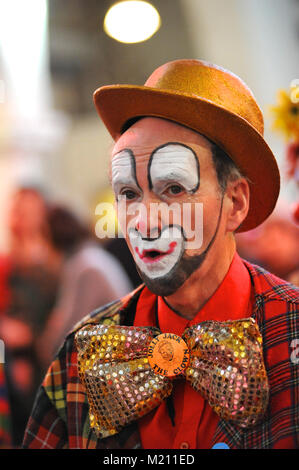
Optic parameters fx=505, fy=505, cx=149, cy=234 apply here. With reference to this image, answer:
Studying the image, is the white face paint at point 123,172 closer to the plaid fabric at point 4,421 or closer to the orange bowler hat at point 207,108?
the orange bowler hat at point 207,108

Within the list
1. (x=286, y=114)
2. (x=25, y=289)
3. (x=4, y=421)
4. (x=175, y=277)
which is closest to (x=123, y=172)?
(x=175, y=277)

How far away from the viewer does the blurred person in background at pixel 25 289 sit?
207 cm

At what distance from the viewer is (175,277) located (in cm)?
102

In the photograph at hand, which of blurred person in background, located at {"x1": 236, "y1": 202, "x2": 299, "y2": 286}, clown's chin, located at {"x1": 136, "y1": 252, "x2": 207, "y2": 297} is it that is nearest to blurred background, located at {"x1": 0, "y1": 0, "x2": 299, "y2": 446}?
blurred person in background, located at {"x1": 236, "y1": 202, "x2": 299, "y2": 286}

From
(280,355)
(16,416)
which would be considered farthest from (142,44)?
(16,416)

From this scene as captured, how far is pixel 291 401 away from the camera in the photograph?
97 centimetres

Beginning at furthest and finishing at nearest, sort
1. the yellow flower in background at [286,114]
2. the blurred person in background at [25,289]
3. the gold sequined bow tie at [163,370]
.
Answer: the blurred person in background at [25,289] < the yellow flower in background at [286,114] < the gold sequined bow tie at [163,370]

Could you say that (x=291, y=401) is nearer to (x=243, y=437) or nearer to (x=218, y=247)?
(x=243, y=437)

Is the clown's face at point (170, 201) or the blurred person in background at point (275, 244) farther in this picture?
the blurred person in background at point (275, 244)

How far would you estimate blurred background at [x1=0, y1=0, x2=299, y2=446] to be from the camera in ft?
4.80

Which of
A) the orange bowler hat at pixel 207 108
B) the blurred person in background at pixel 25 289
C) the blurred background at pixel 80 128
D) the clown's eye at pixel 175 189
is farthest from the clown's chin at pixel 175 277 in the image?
the blurred person in background at pixel 25 289

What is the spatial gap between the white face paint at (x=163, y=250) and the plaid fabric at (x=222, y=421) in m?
0.21

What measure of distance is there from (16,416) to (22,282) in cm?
85

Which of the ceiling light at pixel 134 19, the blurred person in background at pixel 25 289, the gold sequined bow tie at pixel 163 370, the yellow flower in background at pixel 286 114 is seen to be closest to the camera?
the gold sequined bow tie at pixel 163 370
